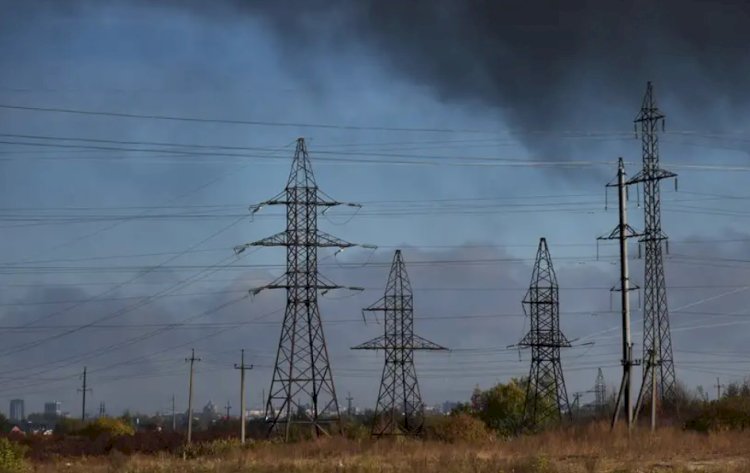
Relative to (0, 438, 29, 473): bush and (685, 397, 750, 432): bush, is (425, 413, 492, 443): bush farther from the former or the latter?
(0, 438, 29, 473): bush

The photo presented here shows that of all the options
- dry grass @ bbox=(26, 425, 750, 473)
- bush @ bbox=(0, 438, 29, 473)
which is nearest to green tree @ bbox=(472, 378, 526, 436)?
dry grass @ bbox=(26, 425, 750, 473)

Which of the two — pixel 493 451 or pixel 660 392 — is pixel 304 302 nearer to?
pixel 493 451

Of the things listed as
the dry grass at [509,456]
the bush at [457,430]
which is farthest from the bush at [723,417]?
the bush at [457,430]

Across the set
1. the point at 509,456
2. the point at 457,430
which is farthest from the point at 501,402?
the point at 509,456

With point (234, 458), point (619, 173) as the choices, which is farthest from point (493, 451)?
point (619, 173)

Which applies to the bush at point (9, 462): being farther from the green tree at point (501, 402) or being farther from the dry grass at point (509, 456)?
the green tree at point (501, 402)

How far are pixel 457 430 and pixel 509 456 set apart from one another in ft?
92.6

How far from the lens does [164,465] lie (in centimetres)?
5044

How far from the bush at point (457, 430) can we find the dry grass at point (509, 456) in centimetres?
1299

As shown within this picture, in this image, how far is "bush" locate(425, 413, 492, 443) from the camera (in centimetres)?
7694

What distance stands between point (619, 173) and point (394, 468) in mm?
24779

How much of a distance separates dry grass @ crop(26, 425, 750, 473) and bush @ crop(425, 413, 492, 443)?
42.6 ft

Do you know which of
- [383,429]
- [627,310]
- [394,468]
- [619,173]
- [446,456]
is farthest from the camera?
[383,429]

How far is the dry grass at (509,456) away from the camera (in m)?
44.8
